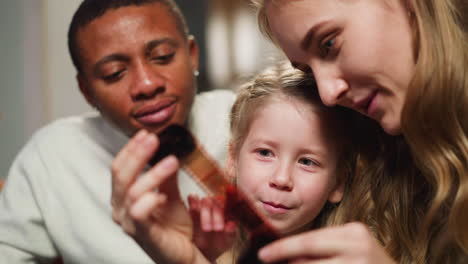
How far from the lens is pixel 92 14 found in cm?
48

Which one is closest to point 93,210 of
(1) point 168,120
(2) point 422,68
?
(1) point 168,120

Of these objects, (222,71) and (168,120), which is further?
(222,71)

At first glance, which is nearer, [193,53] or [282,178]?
[282,178]

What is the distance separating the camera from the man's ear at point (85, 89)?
1.70 ft

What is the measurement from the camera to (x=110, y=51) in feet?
1.53

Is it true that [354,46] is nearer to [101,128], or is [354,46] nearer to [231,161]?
[231,161]

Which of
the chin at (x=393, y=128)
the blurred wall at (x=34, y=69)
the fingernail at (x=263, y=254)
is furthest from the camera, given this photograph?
the blurred wall at (x=34, y=69)

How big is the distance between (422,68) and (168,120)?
236 mm

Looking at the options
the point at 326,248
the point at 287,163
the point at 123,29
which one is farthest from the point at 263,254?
the point at 123,29

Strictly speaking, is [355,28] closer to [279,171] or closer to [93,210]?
[279,171]

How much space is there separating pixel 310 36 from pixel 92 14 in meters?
0.21

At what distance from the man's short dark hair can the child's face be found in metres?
0.13

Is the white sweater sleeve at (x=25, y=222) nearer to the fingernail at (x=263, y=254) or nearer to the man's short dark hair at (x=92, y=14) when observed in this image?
the man's short dark hair at (x=92, y=14)

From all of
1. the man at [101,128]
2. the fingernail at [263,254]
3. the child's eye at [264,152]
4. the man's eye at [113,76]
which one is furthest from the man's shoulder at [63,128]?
the fingernail at [263,254]
